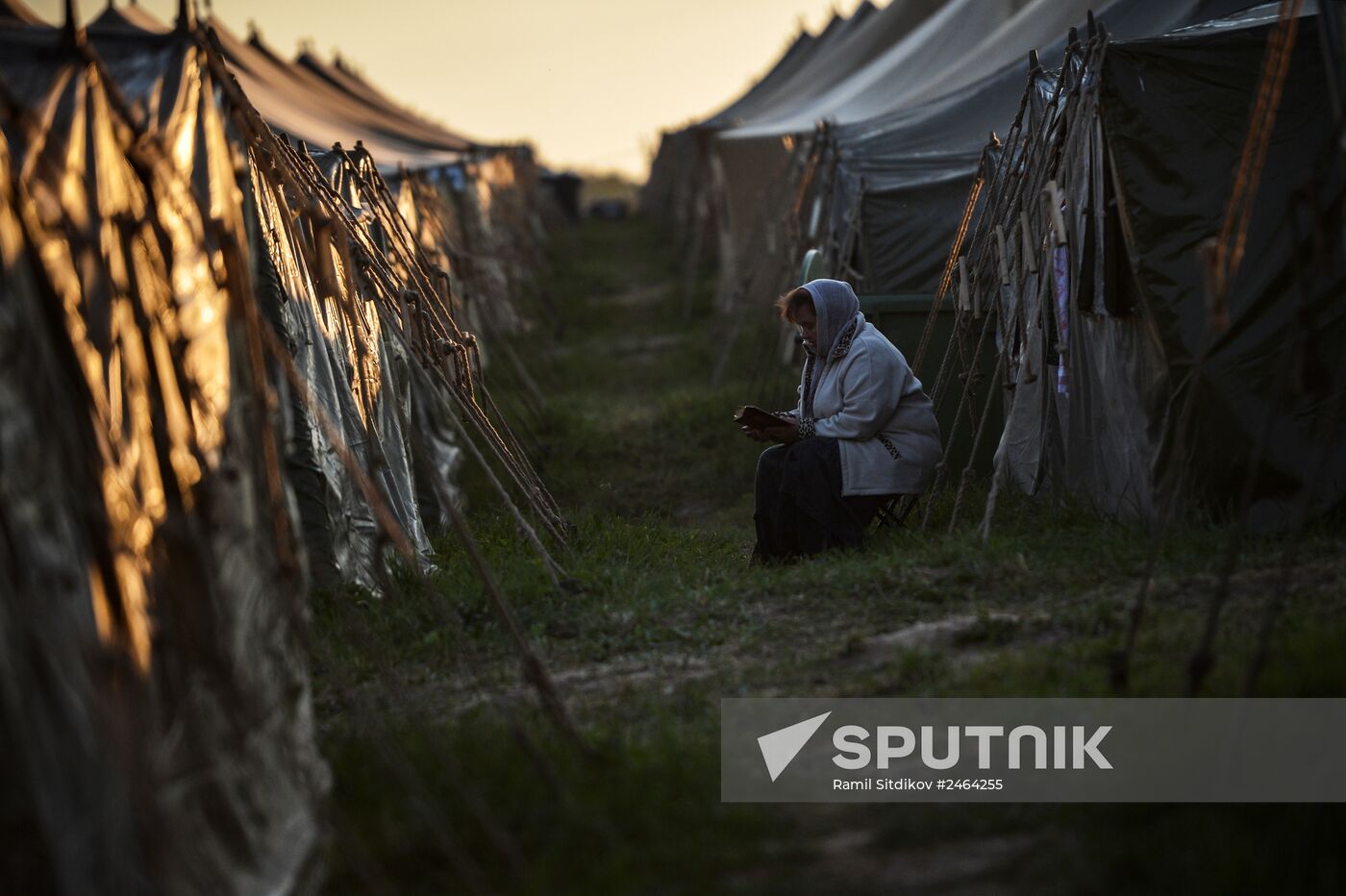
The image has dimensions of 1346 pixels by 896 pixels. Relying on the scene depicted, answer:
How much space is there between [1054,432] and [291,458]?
3.37 meters

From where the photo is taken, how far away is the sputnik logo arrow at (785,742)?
11.8 feet

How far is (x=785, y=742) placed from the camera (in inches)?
146

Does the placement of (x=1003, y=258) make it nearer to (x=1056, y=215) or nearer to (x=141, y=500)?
(x=1056, y=215)

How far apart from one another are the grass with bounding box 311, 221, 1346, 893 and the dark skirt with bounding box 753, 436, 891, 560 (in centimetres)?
16

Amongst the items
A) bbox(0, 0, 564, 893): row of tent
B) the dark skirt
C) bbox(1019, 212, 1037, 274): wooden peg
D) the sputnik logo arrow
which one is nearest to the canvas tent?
bbox(1019, 212, 1037, 274): wooden peg

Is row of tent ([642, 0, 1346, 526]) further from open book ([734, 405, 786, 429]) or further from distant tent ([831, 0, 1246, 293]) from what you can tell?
open book ([734, 405, 786, 429])

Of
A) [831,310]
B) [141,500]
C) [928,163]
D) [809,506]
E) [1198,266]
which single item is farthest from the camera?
[928,163]

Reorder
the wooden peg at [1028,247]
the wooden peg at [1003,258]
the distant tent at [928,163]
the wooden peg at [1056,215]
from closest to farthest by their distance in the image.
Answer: the wooden peg at [1056,215] < the wooden peg at [1028,247] < the wooden peg at [1003,258] < the distant tent at [928,163]

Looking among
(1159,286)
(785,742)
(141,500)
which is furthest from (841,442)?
(141,500)

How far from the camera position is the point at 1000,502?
6.12 metres

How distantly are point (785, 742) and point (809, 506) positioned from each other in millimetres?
2295

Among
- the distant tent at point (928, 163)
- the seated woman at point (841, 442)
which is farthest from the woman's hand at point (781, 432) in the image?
the distant tent at point (928, 163)

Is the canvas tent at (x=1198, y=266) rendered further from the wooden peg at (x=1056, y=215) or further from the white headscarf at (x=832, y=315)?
the white headscarf at (x=832, y=315)

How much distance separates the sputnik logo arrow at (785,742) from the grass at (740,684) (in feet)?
0.50
